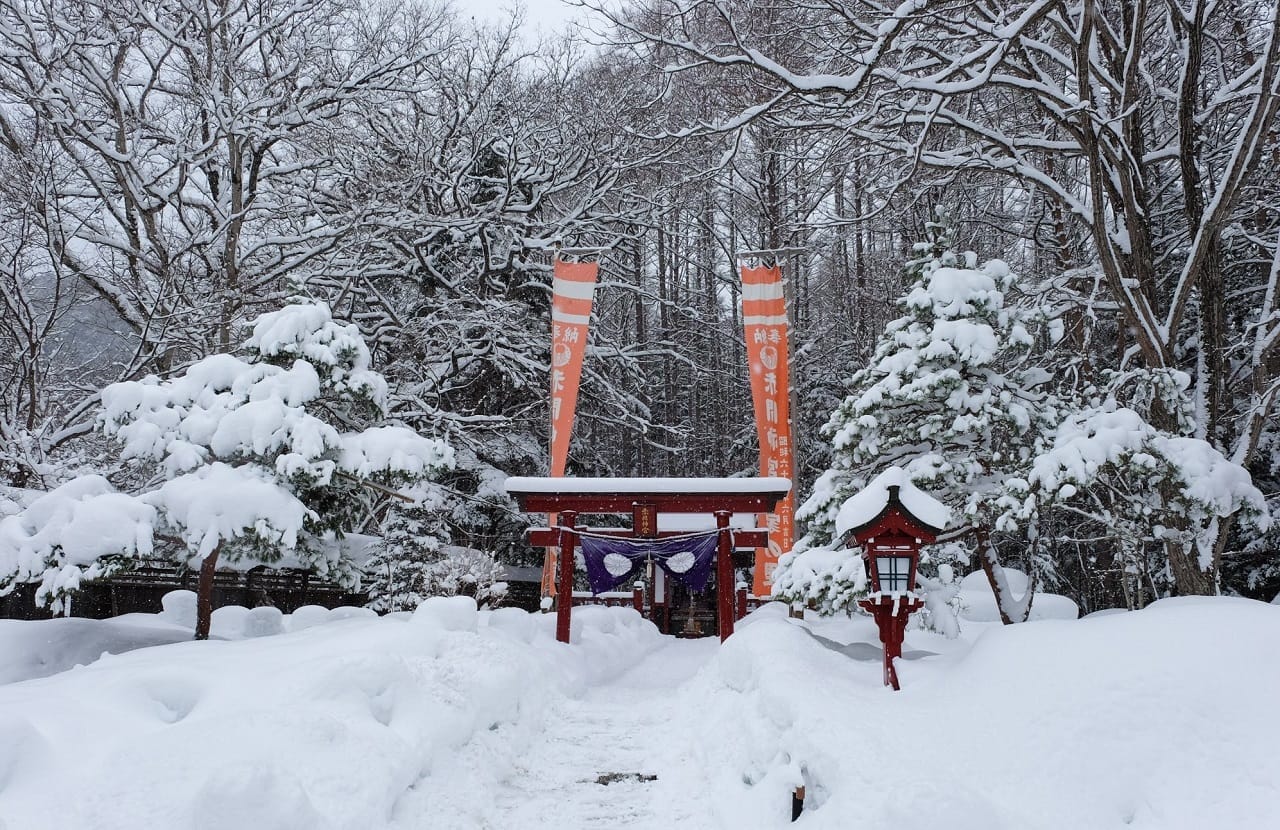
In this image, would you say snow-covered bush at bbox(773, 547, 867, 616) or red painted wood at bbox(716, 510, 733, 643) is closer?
snow-covered bush at bbox(773, 547, 867, 616)

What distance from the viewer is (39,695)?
561 centimetres

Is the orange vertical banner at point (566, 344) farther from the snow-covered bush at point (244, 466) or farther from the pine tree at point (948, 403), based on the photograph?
the pine tree at point (948, 403)

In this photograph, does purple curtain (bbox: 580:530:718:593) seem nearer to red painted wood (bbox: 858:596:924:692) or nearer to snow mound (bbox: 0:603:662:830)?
snow mound (bbox: 0:603:662:830)

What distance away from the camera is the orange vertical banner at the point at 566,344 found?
1720 cm

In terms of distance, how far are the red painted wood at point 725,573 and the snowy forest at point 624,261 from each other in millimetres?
3076

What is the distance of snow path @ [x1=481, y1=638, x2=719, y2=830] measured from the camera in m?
Result: 6.02

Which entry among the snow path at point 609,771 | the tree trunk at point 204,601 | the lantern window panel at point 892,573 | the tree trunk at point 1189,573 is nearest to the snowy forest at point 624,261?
the tree trunk at point 1189,573

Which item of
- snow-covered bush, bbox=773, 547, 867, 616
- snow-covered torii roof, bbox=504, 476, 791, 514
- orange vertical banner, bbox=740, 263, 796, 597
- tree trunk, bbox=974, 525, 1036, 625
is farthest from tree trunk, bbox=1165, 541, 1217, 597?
orange vertical banner, bbox=740, 263, 796, 597

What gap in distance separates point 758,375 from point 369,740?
1296 centimetres

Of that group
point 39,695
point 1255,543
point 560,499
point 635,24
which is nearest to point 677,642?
point 560,499

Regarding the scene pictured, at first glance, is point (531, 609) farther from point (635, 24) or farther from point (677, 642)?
point (635, 24)

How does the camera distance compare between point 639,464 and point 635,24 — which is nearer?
point 635,24

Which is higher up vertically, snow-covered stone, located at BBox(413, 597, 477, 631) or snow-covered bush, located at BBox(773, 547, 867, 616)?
snow-covered bush, located at BBox(773, 547, 867, 616)

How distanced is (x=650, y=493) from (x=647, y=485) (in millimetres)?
140
